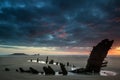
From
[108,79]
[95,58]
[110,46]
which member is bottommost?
[108,79]

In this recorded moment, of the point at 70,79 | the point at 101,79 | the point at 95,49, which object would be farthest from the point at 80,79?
the point at 95,49

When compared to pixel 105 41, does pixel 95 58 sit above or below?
below

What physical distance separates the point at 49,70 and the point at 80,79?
1216 cm

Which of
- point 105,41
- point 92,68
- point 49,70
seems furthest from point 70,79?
point 105,41

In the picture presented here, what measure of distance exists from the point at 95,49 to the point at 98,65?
4.41m

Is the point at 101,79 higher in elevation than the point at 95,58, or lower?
lower

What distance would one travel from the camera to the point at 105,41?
50.9m

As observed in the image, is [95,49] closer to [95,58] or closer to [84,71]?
[95,58]

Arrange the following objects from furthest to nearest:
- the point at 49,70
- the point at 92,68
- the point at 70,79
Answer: the point at 92,68 < the point at 49,70 < the point at 70,79

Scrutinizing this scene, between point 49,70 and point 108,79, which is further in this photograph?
point 49,70

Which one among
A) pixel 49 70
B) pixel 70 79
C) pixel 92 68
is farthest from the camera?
pixel 92 68

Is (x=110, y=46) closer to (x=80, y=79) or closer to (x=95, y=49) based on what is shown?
(x=95, y=49)

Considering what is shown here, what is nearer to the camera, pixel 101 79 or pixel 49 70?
pixel 101 79

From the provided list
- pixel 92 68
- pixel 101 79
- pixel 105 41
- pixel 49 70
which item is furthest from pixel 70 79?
pixel 105 41
